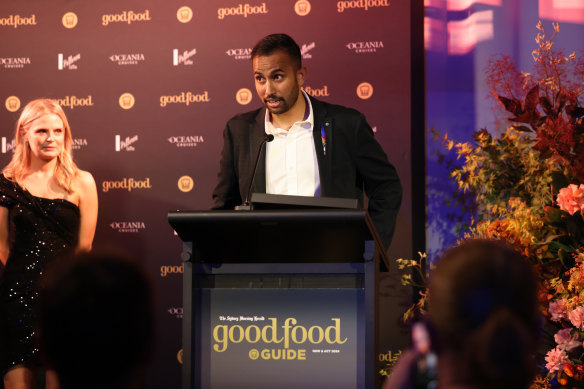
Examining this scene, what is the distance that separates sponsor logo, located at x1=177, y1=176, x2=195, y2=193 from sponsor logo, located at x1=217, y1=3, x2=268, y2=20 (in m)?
1.24

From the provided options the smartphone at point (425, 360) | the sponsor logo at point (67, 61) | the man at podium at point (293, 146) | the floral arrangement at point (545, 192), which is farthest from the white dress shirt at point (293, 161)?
the sponsor logo at point (67, 61)

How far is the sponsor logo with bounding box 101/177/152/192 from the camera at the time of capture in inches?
214

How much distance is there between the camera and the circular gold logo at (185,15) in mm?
5539

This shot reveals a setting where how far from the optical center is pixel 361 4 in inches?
206

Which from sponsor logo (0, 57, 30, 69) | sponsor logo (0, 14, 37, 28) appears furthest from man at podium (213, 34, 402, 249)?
sponsor logo (0, 14, 37, 28)

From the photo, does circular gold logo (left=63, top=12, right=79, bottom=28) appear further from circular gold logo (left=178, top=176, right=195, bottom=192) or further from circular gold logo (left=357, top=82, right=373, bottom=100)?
circular gold logo (left=357, top=82, right=373, bottom=100)

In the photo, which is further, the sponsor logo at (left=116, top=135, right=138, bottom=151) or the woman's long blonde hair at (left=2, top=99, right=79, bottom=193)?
the sponsor logo at (left=116, top=135, right=138, bottom=151)

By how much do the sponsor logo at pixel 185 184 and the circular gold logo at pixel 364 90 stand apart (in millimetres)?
1372

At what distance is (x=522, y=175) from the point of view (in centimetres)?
450

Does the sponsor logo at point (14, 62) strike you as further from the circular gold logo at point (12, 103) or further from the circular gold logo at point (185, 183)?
the circular gold logo at point (185, 183)

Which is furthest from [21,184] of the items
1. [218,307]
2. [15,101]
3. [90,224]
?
[218,307]

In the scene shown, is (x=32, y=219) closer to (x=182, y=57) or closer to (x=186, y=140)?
(x=186, y=140)

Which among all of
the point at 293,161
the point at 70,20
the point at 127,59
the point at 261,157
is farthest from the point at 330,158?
the point at 70,20

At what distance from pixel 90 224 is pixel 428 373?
3755mm
